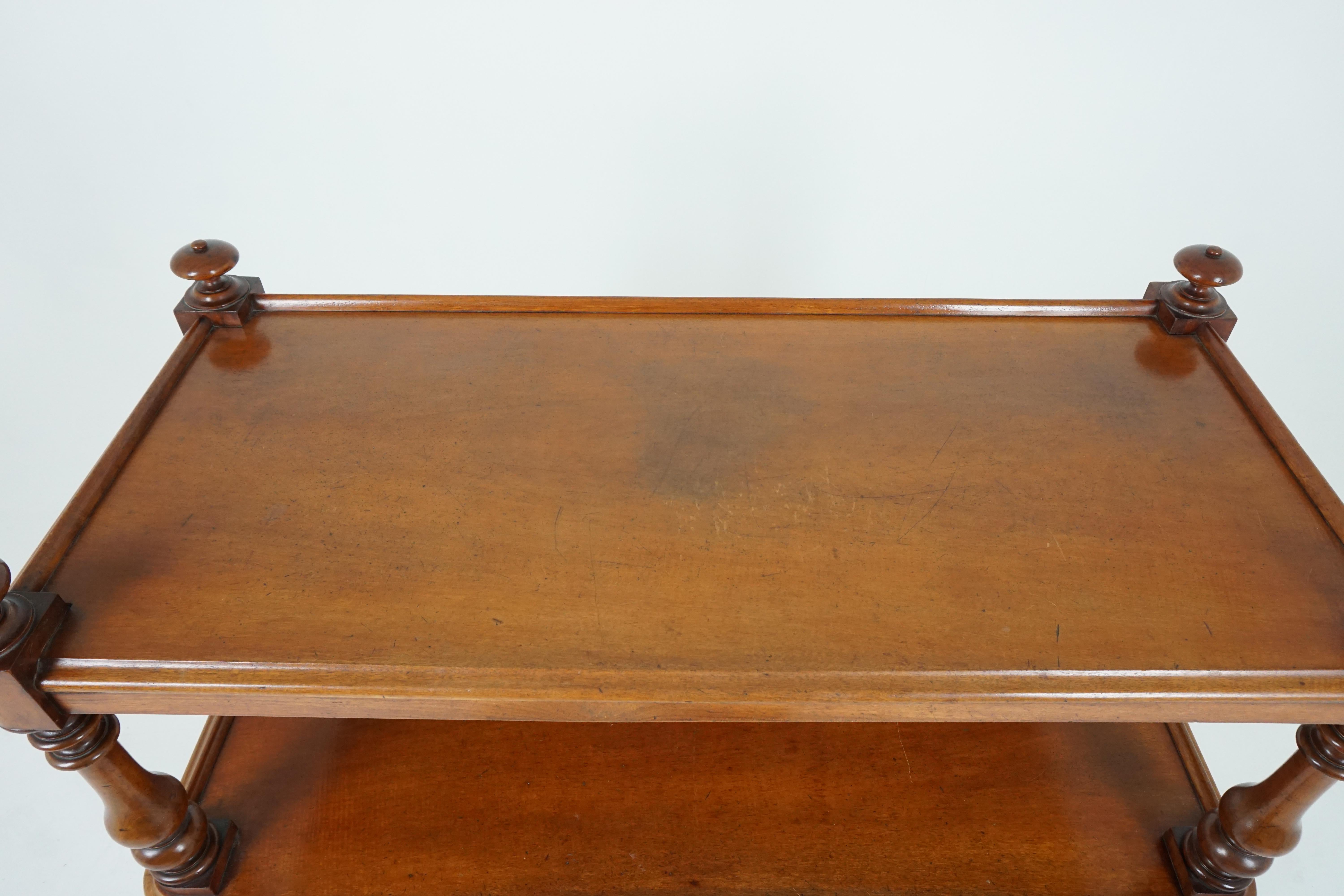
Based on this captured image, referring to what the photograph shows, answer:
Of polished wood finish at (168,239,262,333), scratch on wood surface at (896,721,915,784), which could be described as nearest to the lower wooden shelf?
scratch on wood surface at (896,721,915,784)

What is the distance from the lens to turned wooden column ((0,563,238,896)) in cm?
123

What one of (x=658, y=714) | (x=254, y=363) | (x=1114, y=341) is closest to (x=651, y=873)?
(x=658, y=714)

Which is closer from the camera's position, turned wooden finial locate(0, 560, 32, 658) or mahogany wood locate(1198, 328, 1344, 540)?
turned wooden finial locate(0, 560, 32, 658)

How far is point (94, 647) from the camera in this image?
1253 millimetres

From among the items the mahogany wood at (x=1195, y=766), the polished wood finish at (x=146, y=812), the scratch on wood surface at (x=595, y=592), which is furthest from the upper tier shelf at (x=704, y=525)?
the mahogany wood at (x=1195, y=766)

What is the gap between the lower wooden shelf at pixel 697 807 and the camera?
1675 millimetres

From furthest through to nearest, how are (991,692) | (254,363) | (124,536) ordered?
(254,363)
(124,536)
(991,692)

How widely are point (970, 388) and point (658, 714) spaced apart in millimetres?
788

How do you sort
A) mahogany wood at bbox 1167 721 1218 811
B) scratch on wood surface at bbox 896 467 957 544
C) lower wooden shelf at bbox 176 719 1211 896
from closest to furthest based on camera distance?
scratch on wood surface at bbox 896 467 957 544
lower wooden shelf at bbox 176 719 1211 896
mahogany wood at bbox 1167 721 1218 811

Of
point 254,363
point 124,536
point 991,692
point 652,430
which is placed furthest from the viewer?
point 254,363

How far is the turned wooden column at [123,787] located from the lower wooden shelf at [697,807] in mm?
74

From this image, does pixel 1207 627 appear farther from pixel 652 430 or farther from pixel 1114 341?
pixel 652 430

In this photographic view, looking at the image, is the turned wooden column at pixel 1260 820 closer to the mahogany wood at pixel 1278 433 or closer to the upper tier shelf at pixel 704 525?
the upper tier shelf at pixel 704 525

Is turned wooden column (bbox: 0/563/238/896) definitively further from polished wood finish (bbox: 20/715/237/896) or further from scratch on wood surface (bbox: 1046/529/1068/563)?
scratch on wood surface (bbox: 1046/529/1068/563)
